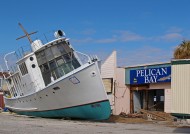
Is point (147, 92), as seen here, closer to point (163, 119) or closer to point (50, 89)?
point (163, 119)

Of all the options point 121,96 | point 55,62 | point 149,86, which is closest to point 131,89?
point 121,96

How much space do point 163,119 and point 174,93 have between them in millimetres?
10138

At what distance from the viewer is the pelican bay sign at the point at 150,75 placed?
27323 mm


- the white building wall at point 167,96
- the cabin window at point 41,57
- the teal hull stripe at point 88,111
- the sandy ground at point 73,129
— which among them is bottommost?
the sandy ground at point 73,129

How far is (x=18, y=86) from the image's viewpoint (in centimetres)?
2747

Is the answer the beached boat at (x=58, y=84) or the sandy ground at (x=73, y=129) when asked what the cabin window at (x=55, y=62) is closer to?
the beached boat at (x=58, y=84)

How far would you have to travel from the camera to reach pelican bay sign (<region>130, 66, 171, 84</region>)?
89.6 ft

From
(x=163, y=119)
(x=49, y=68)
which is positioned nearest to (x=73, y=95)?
(x=49, y=68)

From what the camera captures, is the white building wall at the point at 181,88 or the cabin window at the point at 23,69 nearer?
the white building wall at the point at 181,88

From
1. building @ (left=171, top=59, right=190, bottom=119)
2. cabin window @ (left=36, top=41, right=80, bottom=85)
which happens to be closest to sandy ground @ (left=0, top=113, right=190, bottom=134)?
building @ (left=171, top=59, right=190, bottom=119)

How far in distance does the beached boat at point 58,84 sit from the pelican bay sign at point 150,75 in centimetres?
625

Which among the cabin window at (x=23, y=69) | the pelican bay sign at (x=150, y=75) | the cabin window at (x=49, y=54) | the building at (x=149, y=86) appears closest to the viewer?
the cabin window at (x=49, y=54)

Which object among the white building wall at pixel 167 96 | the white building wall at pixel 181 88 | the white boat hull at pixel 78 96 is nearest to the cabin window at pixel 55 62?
the white boat hull at pixel 78 96

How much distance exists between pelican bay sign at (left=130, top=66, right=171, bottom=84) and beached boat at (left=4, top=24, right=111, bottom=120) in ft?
20.5
